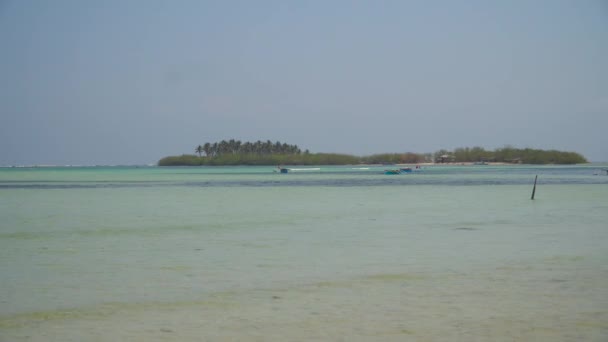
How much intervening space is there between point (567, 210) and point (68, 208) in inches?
603

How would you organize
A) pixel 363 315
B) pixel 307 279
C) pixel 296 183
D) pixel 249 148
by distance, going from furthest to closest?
pixel 249 148
pixel 296 183
pixel 307 279
pixel 363 315

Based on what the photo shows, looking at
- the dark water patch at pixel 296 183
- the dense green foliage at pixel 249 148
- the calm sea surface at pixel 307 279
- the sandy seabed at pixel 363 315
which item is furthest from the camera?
the dense green foliage at pixel 249 148

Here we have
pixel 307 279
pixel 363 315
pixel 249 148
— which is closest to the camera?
pixel 363 315

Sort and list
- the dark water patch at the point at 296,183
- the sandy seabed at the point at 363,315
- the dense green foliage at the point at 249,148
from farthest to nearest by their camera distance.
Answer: the dense green foliage at the point at 249,148 < the dark water patch at the point at 296,183 < the sandy seabed at the point at 363,315

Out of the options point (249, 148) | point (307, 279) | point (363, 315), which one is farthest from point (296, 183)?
point (249, 148)

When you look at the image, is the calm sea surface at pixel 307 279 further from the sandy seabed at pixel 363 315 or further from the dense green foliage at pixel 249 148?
the dense green foliage at pixel 249 148

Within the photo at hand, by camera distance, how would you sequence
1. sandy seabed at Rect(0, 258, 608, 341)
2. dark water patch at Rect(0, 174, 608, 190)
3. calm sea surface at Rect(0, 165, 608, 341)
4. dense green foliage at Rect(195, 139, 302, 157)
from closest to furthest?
1. sandy seabed at Rect(0, 258, 608, 341)
2. calm sea surface at Rect(0, 165, 608, 341)
3. dark water patch at Rect(0, 174, 608, 190)
4. dense green foliage at Rect(195, 139, 302, 157)

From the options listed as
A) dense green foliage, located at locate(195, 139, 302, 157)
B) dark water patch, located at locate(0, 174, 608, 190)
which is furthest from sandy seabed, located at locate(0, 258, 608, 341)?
dense green foliage, located at locate(195, 139, 302, 157)

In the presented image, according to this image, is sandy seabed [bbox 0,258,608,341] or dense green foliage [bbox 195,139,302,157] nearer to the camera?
sandy seabed [bbox 0,258,608,341]

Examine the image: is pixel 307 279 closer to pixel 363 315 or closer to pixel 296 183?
pixel 363 315

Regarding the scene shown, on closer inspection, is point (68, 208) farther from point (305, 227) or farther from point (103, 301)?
point (103, 301)

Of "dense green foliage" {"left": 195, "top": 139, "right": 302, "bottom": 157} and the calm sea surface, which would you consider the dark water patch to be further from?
"dense green foliage" {"left": 195, "top": 139, "right": 302, "bottom": 157}

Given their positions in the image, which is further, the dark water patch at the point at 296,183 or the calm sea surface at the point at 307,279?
the dark water patch at the point at 296,183

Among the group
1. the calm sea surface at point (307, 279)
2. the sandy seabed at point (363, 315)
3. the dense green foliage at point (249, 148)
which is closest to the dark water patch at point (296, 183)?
the calm sea surface at point (307, 279)
